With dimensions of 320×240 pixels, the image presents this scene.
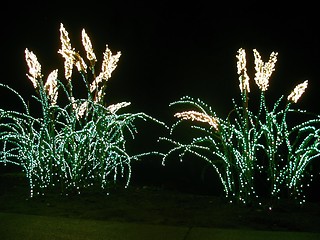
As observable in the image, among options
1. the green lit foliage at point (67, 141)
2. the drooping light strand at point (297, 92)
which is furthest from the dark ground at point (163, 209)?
the drooping light strand at point (297, 92)

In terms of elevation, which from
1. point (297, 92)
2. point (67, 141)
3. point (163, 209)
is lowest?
point (163, 209)

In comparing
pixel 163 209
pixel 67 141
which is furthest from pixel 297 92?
pixel 67 141

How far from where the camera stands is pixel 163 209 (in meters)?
6.90

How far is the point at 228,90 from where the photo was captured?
16.7 m

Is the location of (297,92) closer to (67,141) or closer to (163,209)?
(163,209)

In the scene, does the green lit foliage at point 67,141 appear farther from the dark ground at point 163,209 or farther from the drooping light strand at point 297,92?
the drooping light strand at point 297,92

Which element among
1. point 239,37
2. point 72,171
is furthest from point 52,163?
point 239,37

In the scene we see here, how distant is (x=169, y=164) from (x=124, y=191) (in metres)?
3.82

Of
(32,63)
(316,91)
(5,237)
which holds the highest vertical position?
(316,91)

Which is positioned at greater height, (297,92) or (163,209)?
(297,92)

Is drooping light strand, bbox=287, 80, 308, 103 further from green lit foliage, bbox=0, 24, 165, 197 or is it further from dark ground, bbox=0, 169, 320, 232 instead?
green lit foliage, bbox=0, 24, 165, 197

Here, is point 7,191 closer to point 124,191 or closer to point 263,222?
point 124,191

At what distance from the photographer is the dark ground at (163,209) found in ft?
20.5

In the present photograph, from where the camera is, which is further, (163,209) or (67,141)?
(67,141)
